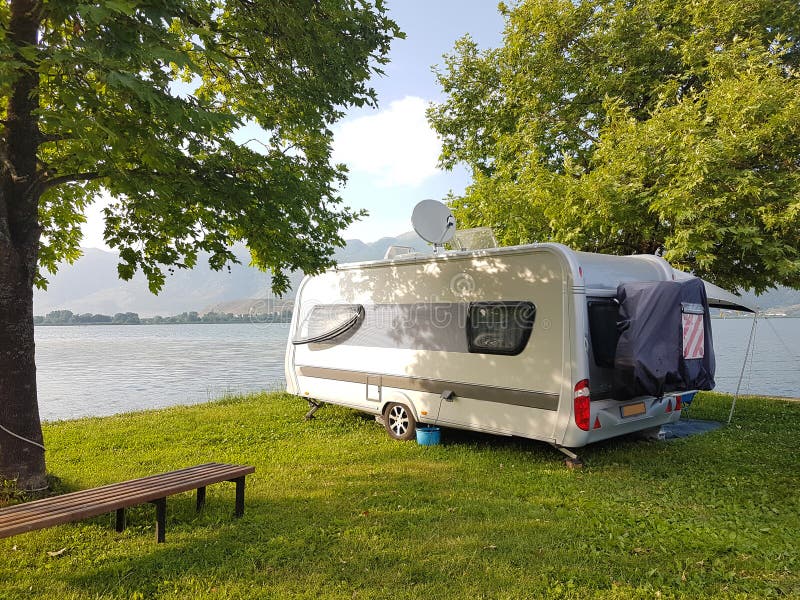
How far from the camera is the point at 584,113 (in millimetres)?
13445

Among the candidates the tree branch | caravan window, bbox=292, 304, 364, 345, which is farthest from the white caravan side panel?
the tree branch

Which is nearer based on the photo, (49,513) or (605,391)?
(49,513)

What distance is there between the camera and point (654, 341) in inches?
249

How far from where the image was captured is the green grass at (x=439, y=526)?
3.86 meters

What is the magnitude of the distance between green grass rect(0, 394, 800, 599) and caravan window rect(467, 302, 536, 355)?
61.9 inches

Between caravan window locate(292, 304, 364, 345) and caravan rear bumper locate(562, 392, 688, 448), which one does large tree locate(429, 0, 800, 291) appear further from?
caravan window locate(292, 304, 364, 345)

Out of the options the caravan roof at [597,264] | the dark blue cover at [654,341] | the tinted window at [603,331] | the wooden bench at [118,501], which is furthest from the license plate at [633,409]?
the wooden bench at [118,501]

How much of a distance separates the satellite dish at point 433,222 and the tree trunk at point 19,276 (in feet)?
17.1

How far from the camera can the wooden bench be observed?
3.67 metres

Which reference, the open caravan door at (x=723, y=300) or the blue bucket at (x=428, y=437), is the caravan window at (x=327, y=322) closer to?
the blue bucket at (x=428, y=437)

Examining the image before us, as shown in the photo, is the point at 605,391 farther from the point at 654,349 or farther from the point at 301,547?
the point at 301,547

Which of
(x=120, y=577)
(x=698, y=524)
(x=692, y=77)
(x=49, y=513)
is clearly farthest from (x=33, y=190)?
(x=692, y=77)

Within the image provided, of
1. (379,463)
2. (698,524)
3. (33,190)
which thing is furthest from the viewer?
(379,463)

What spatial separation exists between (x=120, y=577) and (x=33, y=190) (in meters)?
3.93
